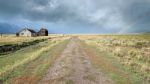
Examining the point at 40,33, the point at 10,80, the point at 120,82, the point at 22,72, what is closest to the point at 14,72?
the point at 22,72

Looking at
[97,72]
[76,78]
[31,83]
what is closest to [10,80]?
[31,83]

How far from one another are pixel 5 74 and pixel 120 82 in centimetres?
731

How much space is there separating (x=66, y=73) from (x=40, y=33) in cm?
14867

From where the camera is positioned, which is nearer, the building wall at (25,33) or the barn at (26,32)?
the barn at (26,32)

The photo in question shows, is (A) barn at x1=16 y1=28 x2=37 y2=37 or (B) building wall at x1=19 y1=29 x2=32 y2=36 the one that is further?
(B) building wall at x1=19 y1=29 x2=32 y2=36

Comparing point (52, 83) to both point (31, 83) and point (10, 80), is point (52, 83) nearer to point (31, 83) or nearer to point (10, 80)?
point (31, 83)

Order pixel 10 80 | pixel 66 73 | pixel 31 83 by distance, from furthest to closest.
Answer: pixel 66 73, pixel 10 80, pixel 31 83

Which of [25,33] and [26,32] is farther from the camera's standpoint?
[25,33]

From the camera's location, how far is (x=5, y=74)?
16047mm

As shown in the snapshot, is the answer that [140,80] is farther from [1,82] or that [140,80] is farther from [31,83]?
[1,82]

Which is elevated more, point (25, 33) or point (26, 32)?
point (26, 32)

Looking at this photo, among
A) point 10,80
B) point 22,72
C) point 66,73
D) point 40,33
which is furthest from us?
point 40,33

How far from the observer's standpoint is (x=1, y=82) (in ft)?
45.2

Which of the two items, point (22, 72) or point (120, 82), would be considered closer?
point (120, 82)
